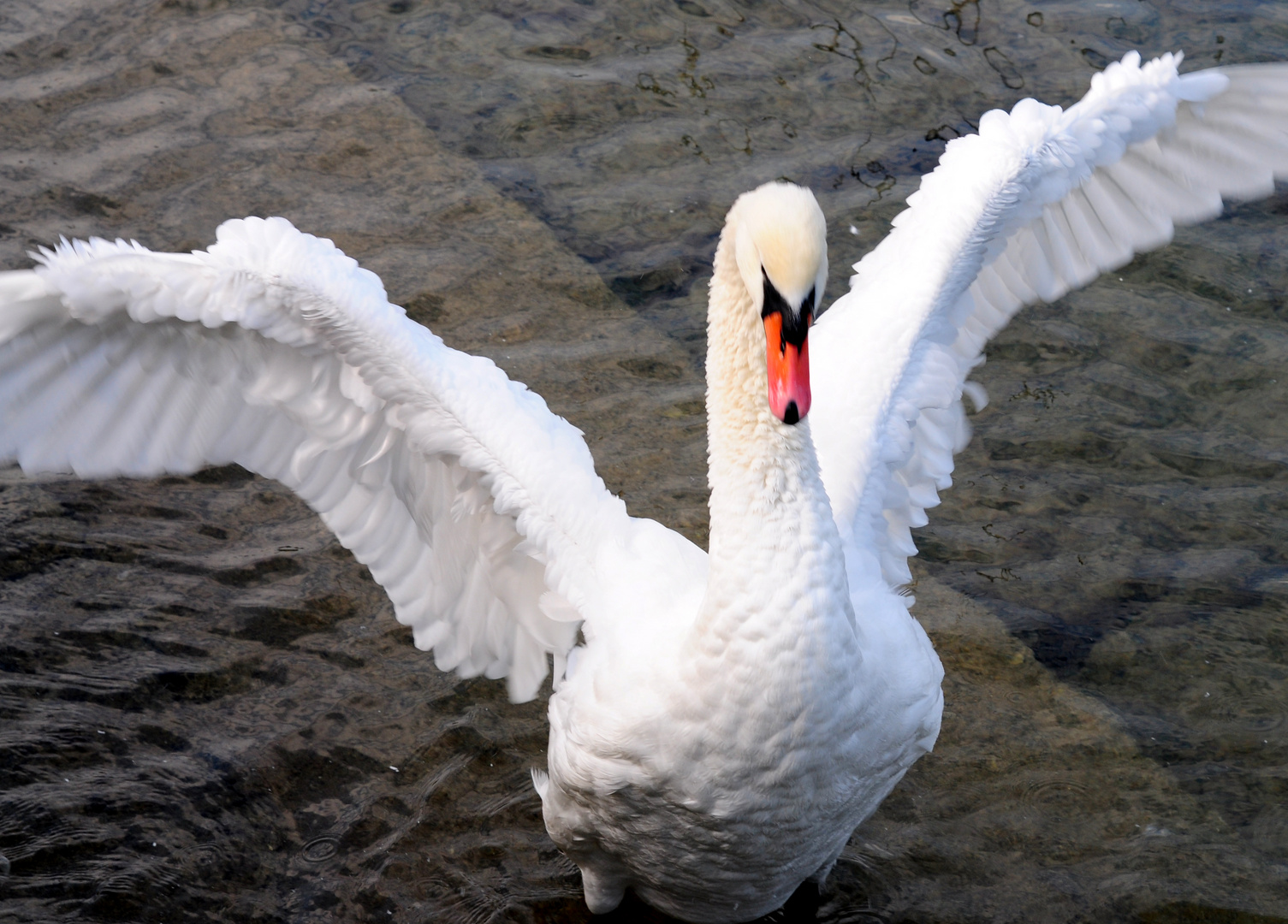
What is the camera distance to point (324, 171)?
7.91 m

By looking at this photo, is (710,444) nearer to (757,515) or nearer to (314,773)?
(757,515)

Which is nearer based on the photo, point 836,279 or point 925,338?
point 925,338

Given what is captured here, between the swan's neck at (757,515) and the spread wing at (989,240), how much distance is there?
74 centimetres

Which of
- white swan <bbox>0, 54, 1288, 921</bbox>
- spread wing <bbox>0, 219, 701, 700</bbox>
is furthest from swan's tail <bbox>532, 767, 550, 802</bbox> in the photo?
spread wing <bbox>0, 219, 701, 700</bbox>

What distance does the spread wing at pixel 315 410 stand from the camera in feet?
12.5

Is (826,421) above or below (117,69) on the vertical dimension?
above

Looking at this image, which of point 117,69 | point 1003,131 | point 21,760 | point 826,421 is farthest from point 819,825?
point 117,69

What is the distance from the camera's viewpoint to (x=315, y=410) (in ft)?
13.6

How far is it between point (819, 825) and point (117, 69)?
23.8ft

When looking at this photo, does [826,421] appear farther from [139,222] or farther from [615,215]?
[139,222]

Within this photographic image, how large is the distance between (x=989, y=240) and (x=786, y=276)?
5.18ft

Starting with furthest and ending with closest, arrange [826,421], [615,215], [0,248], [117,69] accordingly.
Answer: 1. [117,69]
2. [615,215]
3. [0,248]
4. [826,421]

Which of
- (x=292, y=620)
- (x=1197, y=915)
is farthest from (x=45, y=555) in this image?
(x=1197, y=915)

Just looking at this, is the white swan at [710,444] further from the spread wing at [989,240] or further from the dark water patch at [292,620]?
the dark water patch at [292,620]
